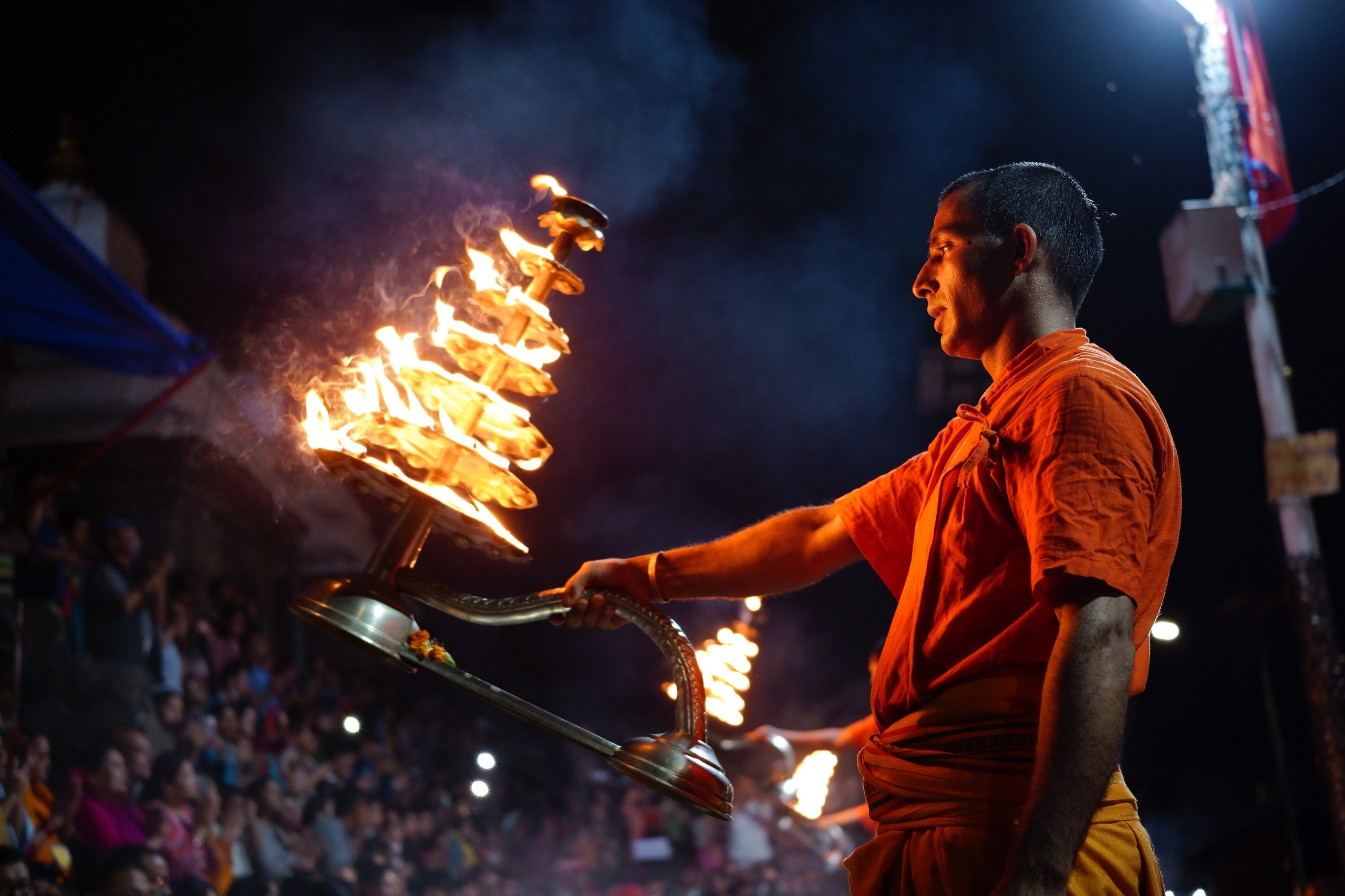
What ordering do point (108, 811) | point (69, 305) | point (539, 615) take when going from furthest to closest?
point (108, 811) → point (69, 305) → point (539, 615)

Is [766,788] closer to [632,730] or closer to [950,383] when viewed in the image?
[950,383]

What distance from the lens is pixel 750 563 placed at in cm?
250

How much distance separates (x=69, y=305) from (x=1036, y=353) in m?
6.39

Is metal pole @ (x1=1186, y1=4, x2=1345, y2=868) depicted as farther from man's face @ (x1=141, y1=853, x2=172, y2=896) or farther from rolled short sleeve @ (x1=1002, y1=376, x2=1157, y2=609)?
man's face @ (x1=141, y1=853, x2=172, y2=896)

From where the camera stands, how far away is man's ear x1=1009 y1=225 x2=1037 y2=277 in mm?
1945

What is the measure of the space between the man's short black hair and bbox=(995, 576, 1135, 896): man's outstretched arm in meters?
0.78

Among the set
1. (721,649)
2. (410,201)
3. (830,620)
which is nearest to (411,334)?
(410,201)

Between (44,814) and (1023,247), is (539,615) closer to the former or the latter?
(1023,247)

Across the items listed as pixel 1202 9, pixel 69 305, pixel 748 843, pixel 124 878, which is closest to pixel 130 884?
pixel 124 878

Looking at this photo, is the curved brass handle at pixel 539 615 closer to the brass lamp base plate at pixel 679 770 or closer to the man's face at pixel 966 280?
the brass lamp base plate at pixel 679 770

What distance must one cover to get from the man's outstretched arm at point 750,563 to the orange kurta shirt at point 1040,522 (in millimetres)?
497

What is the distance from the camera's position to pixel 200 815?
24.3ft

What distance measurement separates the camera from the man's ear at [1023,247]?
1945 mm

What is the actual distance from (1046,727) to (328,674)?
477 inches
